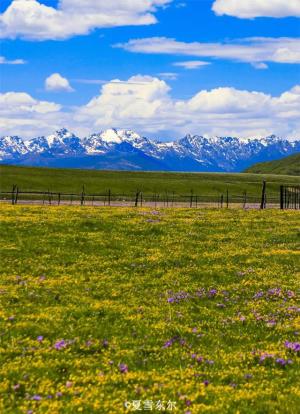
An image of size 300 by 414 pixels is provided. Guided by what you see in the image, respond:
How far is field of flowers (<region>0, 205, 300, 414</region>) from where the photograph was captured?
12289 millimetres

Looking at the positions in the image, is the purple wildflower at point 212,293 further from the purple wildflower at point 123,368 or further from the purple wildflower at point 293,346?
the purple wildflower at point 123,368

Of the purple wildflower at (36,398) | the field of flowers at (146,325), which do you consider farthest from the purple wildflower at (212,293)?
the purple wildflower at (36,398)

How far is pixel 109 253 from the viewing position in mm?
31203

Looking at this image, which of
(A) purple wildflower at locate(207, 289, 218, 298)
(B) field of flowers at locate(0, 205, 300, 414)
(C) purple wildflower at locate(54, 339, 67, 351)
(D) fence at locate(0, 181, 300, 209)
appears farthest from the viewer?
(D) fence at locate(0, 181, 300, 209)

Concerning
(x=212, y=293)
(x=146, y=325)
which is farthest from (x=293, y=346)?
(x=212, y=293)

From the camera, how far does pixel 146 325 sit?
17.8 m

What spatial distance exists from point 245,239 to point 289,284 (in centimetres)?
1315

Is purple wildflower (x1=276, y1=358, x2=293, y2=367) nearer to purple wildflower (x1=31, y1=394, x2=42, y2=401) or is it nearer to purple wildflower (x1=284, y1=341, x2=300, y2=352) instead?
purple wildflower (x1=284, y1=341, x2=300, y2=352)

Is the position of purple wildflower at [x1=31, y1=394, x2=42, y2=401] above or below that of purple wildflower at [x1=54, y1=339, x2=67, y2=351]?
below

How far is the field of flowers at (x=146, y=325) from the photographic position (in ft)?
40.3

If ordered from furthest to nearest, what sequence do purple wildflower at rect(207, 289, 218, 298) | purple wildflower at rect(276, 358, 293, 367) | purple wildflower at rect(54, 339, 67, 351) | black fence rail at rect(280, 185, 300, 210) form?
black fence rail at rect(280, 185, 300, 210) < purple wildflower at rect(207, 289, 218, 298) < purple wildflower at rect(54, 339, 67, 351) < purple wildflower at rect(276, 358, 293, 367)

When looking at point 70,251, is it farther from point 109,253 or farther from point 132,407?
point 132,407

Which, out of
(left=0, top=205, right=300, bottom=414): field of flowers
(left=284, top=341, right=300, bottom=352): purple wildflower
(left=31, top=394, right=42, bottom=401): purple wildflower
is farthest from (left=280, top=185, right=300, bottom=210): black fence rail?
(left=31, top=394, right=42, bottom=401): purple wildflower

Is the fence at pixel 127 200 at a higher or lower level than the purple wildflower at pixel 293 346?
higher
